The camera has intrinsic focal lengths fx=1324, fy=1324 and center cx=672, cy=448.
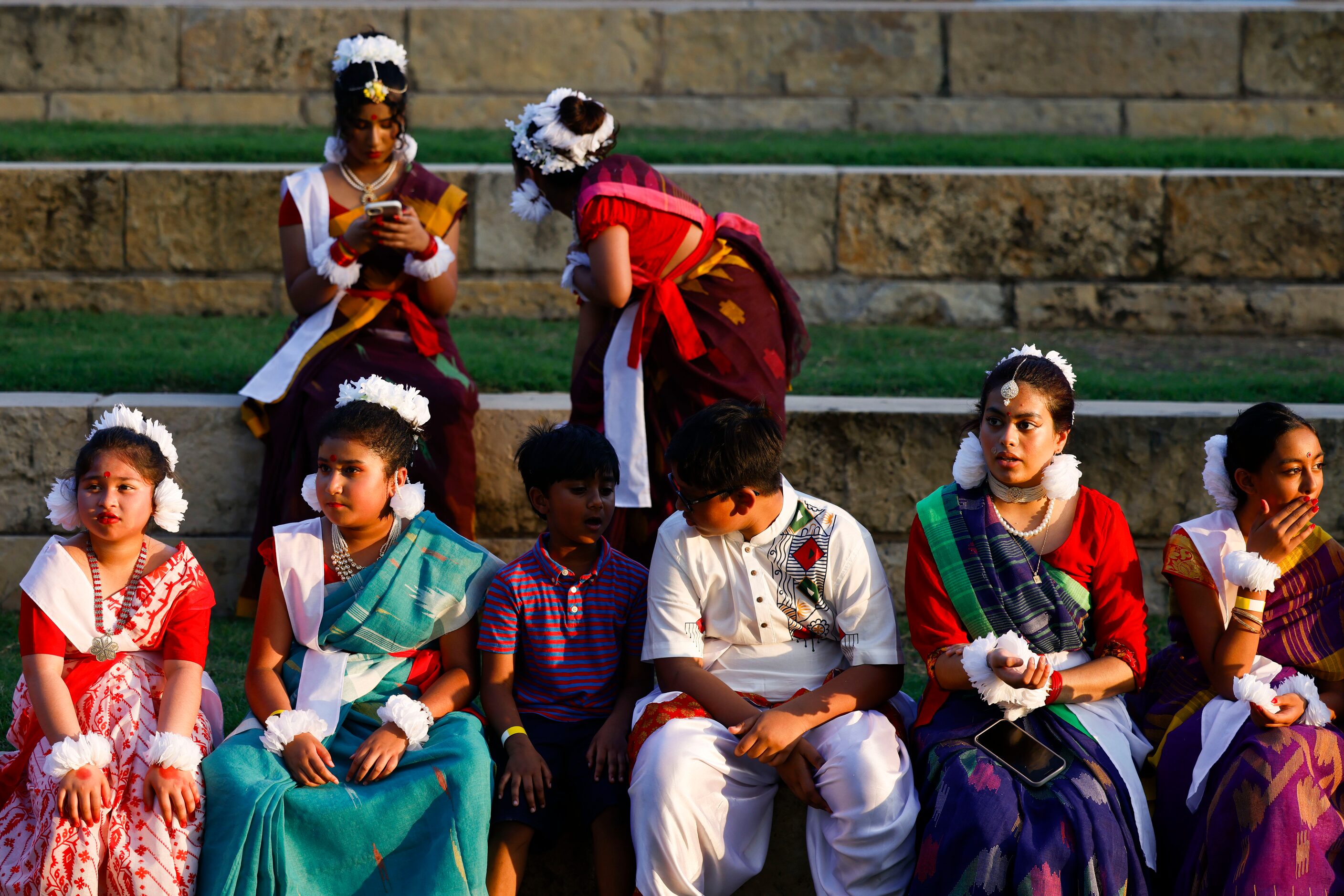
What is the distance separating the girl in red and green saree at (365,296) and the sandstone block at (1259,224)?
3.56 metres

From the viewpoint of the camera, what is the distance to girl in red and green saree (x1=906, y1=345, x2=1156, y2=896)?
2.62 m

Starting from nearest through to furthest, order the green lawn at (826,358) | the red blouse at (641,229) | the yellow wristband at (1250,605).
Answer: the yellow wristband at (1250,605), the red blouse at (641,229), the green lawn at (826,358)

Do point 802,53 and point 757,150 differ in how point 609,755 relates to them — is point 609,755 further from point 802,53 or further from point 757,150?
point 802,53

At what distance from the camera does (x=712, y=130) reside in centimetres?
836

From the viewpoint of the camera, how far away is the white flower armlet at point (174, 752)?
272 cm

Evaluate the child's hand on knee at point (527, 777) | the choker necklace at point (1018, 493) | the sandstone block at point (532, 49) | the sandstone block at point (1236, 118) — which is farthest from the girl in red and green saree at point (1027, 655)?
the sandstone block at point (532, 49)

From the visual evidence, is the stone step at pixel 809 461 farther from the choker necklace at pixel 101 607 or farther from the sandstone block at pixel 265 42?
the sandstone block at pixel 265 42

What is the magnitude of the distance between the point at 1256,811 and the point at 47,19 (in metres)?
8.32

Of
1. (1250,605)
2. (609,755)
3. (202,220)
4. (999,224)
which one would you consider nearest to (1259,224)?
(999,224)

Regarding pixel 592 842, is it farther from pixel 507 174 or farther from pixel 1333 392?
pixel 507 174

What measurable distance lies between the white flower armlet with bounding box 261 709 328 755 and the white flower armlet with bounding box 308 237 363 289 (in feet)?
6.00

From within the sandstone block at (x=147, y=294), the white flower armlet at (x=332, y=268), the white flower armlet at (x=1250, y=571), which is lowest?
the white flower armlet at (x=1250, y=571)

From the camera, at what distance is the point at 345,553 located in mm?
3115

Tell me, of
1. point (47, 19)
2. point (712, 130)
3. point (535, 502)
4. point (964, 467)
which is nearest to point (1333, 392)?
point (964, 467)
